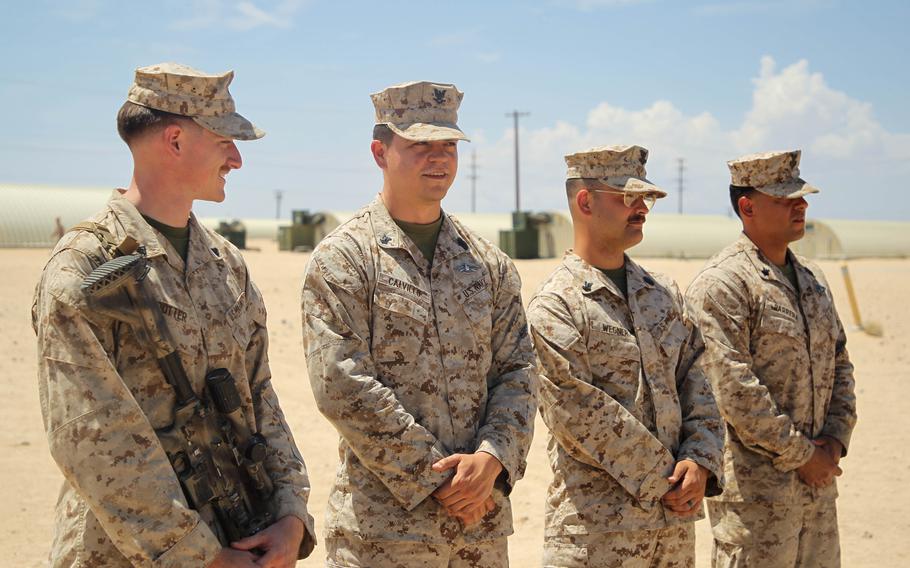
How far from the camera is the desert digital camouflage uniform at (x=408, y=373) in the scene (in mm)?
3383

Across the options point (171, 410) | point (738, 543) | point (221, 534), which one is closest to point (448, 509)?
point (221, 534)

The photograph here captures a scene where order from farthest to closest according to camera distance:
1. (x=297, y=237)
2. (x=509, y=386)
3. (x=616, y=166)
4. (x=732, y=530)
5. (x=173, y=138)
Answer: (x=297, y=237) → (x=732, y=530) → (x=616, y=166) → (x=509, y=386) → (x=173, y=138)

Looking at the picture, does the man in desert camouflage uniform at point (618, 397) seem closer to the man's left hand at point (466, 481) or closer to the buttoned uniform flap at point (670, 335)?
the buttoned uniform flap at point (670, 335)

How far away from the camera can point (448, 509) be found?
135 inches

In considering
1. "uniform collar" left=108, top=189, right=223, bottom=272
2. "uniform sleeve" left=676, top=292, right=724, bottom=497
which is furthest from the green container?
"uniform collar" left=108, top=189, right=223, bottom=272

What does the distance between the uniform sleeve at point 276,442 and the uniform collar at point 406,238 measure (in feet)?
2.08

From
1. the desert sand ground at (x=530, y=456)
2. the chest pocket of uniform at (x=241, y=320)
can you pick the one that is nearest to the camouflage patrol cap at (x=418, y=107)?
the chest pocket of uniform at (x=241, y=320)

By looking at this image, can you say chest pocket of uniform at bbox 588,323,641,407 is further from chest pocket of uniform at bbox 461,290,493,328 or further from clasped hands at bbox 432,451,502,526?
clasped hands at bbox 432,451,502,526

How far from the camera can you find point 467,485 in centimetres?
338

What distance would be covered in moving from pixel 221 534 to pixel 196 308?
0.69 meters

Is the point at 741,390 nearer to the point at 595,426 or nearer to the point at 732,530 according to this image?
the point at 732,530

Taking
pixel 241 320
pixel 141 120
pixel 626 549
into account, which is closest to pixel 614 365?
pixel 626 549

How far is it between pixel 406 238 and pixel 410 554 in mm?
1221

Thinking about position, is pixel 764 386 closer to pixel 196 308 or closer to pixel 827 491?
pixel 827 491
